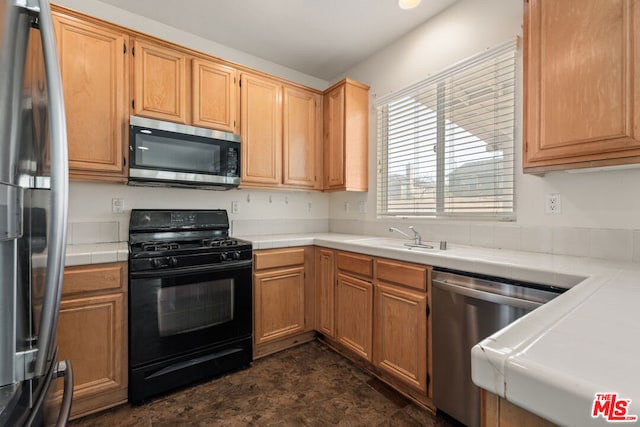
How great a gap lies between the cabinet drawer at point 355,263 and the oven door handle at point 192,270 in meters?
0.71

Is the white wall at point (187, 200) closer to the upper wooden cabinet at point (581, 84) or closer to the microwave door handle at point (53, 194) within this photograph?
the microwave door handle at point (53, 194)

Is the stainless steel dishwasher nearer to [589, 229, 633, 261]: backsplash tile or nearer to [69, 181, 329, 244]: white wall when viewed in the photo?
[589, 229, 633, 261]: backsplash tile

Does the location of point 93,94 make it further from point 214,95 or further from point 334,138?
point 334,138

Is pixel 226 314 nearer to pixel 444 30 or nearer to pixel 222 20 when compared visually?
pixel 222 20

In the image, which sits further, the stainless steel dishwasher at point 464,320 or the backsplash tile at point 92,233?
the backsplash tile at point 92,233

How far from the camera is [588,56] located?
4.34ft

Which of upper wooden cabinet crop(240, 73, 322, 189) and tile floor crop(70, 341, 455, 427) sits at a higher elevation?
upper wooden cabinet crop(240, 73, 322, 189)

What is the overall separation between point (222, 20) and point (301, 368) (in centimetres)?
287

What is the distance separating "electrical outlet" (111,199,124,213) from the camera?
7.48ft

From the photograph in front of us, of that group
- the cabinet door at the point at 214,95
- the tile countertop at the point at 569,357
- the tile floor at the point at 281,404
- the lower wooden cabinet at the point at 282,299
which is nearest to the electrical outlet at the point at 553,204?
the tile countertop at the point at 569,357

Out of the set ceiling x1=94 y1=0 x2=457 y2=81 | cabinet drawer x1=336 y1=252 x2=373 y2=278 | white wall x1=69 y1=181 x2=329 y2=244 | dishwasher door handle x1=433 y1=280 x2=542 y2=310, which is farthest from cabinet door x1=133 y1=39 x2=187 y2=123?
dishwasher door handle x1=433 y1=280 x2=542 y2=310

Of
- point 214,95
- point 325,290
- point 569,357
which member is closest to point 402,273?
point 325,290

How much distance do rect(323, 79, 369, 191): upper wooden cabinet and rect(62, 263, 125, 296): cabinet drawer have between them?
1.93 meters

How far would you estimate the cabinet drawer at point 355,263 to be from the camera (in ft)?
6.95
